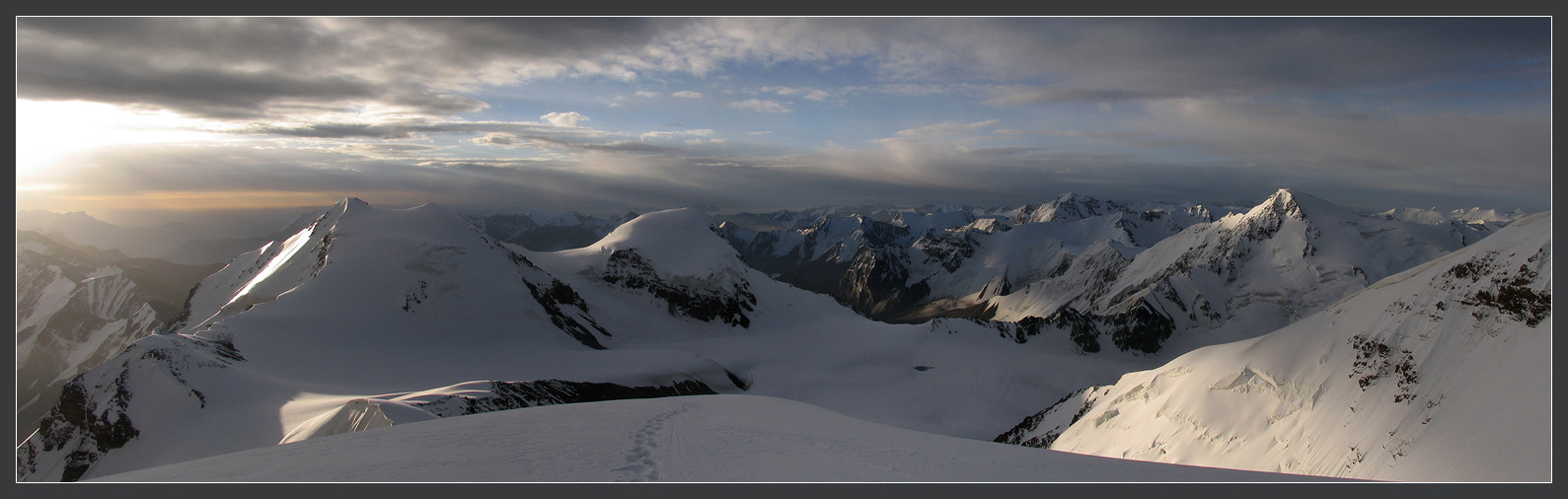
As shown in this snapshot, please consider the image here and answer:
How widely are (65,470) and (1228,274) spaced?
23164cm

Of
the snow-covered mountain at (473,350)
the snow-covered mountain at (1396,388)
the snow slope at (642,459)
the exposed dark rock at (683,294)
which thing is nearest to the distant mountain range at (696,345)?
the snow-covered mountain at (1396,388)

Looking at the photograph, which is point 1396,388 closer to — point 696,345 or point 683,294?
point 696,345

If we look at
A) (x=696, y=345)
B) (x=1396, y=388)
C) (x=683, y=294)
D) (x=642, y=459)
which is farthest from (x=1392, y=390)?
(x=683, y=294)

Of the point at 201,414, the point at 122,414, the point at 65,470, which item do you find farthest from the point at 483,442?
the point at 65,470

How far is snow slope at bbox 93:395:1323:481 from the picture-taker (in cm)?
1412

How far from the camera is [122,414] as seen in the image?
4547 cm

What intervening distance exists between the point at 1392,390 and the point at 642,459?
28935mm

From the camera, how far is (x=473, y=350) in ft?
262

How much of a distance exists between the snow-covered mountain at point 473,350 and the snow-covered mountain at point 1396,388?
38.3 metres

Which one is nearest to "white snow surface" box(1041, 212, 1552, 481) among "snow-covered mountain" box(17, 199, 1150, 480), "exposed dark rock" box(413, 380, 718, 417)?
"exposed dark rock" box(413, 380, 718, 417)

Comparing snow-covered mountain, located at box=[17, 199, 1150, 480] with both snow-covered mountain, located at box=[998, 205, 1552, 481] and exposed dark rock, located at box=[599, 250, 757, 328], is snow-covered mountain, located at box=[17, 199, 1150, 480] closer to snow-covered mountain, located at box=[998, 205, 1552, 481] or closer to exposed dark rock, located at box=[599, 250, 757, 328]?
exposed dark rock, located at box=[599, 250, 757, 328]

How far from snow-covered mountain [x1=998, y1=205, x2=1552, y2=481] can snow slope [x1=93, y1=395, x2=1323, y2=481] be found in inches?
475

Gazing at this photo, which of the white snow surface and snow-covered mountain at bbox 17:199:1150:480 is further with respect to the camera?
snow-covered mountain at bbox 17:199:1150:480

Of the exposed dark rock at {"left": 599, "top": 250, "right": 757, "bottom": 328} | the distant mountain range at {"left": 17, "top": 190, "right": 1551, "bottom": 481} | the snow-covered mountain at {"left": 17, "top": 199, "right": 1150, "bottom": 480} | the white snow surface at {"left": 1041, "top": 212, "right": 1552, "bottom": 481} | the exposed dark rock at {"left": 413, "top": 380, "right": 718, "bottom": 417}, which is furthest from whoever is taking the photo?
the exposed dark rock at {"left": 599, "top": 250, "right": 757, "bottom": 328}
